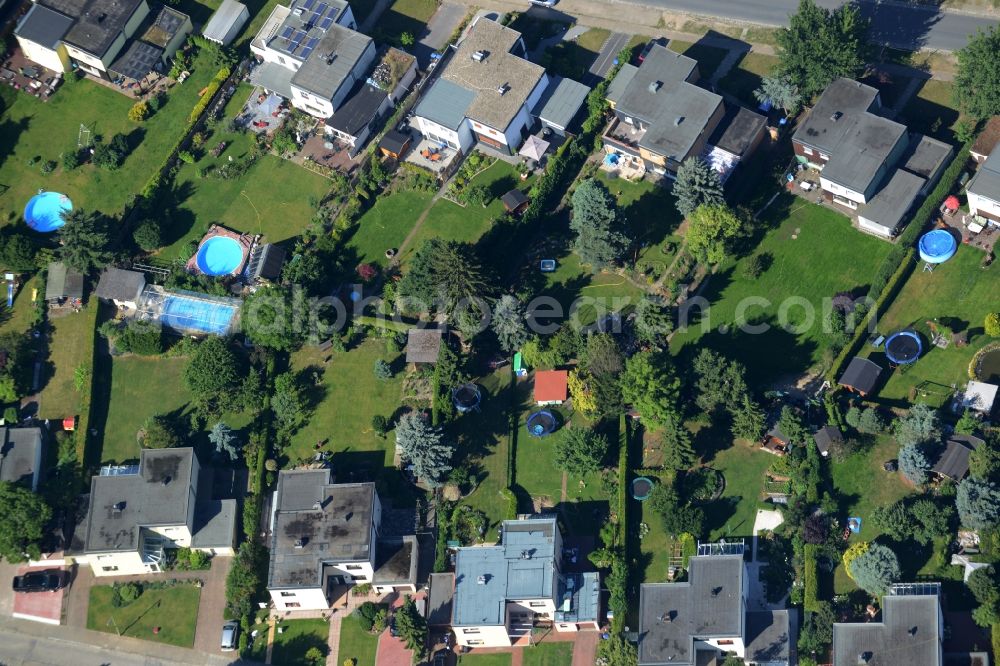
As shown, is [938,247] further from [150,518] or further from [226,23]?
[226,23]

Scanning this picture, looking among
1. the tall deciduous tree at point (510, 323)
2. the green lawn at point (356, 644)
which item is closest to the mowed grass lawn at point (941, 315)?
the tall deciduous tree at point (510, 323)

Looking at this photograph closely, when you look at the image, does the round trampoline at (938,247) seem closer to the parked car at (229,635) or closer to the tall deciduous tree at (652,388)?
the tall deciduous tree at (652,388)

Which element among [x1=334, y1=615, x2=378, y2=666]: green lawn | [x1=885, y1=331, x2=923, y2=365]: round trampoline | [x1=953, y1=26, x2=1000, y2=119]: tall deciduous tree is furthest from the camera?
[x1=953, y1=26, x2=1000, y2=119]: tall deciduous tree

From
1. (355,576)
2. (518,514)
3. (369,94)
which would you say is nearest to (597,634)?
(518,514)

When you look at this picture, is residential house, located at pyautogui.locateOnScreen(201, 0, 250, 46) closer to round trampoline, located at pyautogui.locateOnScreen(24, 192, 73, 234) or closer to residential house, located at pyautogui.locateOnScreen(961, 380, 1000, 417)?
round trampoline, located at pyautogui.locateOnScreen(24, 192, 73, 234)

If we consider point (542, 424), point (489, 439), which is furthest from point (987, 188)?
point (489, 439)

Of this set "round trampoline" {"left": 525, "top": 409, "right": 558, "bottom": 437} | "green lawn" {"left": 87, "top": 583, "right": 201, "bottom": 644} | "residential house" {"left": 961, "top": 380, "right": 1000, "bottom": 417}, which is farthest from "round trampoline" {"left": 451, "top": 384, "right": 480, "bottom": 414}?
"residential house" {"left": 961, "top": 380, "right": 1000, "bottom": 417}

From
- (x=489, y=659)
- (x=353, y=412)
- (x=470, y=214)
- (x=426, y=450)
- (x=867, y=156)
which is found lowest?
(x=489, y=659)
